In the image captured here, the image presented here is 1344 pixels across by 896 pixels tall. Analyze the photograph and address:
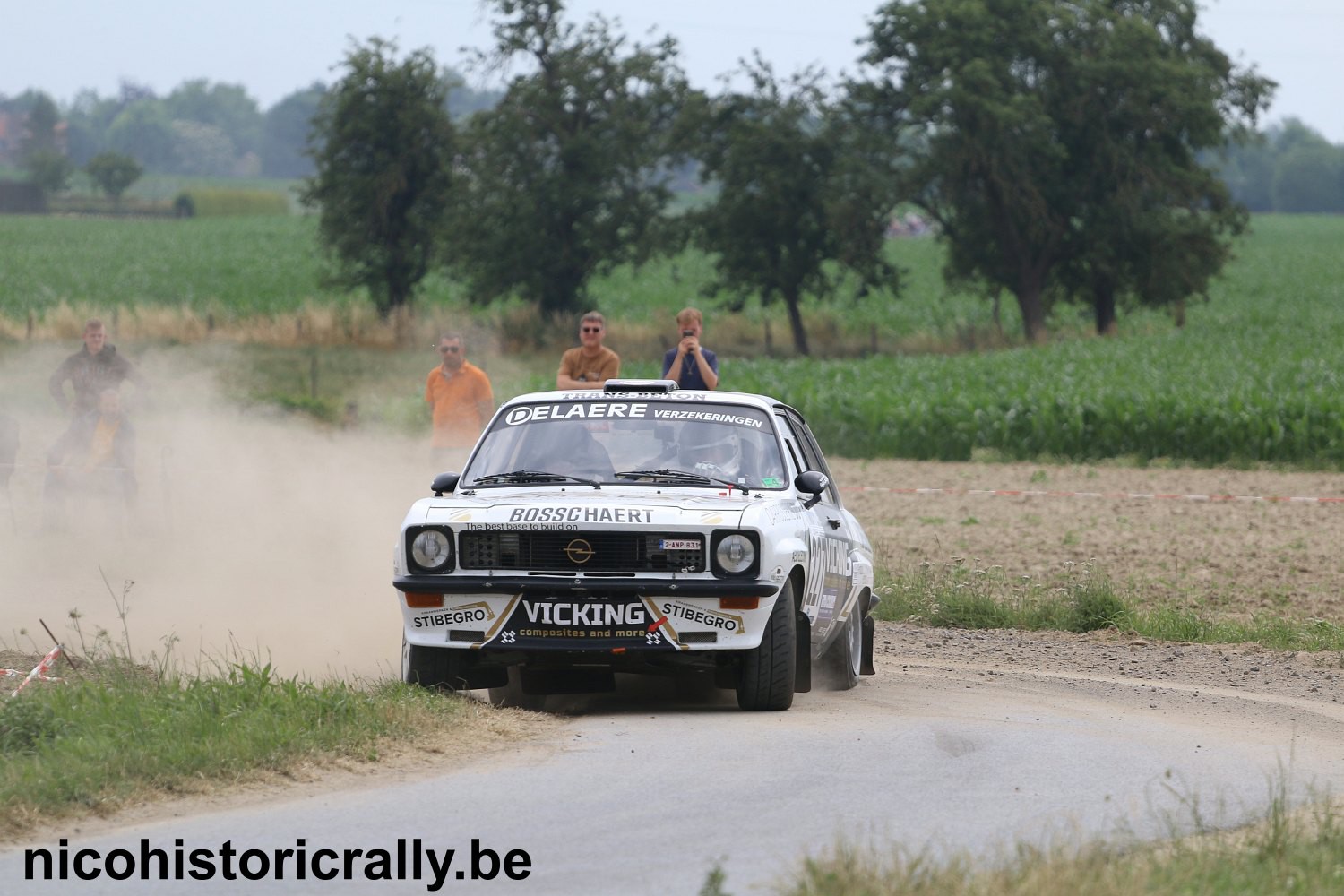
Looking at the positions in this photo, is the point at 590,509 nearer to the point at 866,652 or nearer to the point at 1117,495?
the point at 866,652

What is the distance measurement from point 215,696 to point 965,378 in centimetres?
2669

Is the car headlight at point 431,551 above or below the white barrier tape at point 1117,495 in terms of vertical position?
above

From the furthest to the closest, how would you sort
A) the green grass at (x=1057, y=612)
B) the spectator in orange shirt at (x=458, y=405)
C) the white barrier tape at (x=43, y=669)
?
the spectator in orange shirt at (x=458, y=405)
the green grass at (x=1057, y=612)
the white barrier tape at (x=43, y=669)

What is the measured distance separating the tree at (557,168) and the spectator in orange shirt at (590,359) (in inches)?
1731

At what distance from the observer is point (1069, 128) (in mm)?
56156

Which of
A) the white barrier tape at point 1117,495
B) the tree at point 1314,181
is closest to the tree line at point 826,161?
the white barrier tape at point 1117,495

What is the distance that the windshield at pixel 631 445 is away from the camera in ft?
31.1

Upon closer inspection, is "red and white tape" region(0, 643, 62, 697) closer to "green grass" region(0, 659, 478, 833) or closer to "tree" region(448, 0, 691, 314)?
"green grass" region(0, 659, 478, 833)

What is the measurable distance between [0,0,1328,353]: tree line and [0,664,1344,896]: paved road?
1813 inches

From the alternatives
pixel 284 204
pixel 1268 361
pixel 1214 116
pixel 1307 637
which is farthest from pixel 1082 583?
pixel 284 204

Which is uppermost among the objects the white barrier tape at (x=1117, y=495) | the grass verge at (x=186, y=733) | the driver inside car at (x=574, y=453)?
the driver inside car at (x=574, y=453)

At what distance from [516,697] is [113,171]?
433 feet

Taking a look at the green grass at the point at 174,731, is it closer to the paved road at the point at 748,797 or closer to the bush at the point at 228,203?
the paved road at the point at 748,797

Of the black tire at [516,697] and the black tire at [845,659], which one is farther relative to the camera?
the black tire at [845,659]
